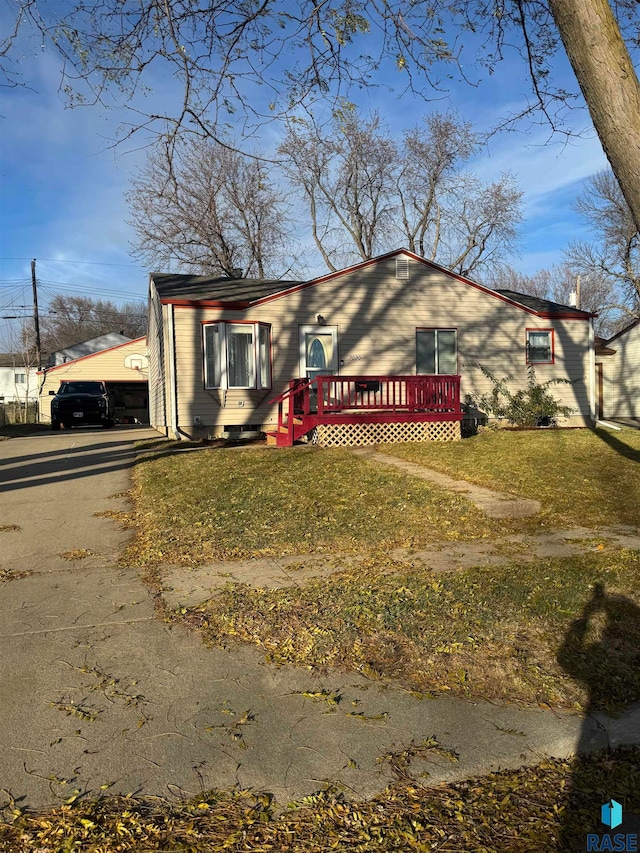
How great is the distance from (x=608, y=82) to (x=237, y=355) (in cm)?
1232

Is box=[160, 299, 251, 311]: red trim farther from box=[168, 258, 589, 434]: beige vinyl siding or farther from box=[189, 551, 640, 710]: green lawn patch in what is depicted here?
box=[189, 551, 640, 710]: green lawn patch

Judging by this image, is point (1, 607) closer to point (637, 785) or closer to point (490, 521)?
point (637, 785)

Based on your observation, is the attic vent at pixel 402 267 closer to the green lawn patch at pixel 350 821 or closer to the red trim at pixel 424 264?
the red trim at pixel 424 264

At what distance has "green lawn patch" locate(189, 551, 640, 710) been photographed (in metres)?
3.20

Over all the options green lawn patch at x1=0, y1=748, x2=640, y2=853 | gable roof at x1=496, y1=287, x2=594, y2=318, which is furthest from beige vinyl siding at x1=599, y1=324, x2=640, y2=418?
green lawn patch at x1=0, y1=748, x2=640, y2=853

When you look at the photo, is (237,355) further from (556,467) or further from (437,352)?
(556,467)

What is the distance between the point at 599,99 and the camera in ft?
13.3

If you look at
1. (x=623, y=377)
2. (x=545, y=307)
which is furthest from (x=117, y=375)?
(x=623, y=377)

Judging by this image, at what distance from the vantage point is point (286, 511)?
6.94 m

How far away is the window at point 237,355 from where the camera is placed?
50.1 ft

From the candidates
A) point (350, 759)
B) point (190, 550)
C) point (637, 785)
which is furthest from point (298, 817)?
point (190, 550)

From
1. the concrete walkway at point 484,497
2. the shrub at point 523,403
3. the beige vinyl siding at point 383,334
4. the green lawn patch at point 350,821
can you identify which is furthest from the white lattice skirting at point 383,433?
the green lawn patch at point 350,821

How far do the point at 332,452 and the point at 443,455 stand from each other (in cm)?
213

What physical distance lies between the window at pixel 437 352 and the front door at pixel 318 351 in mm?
2492
